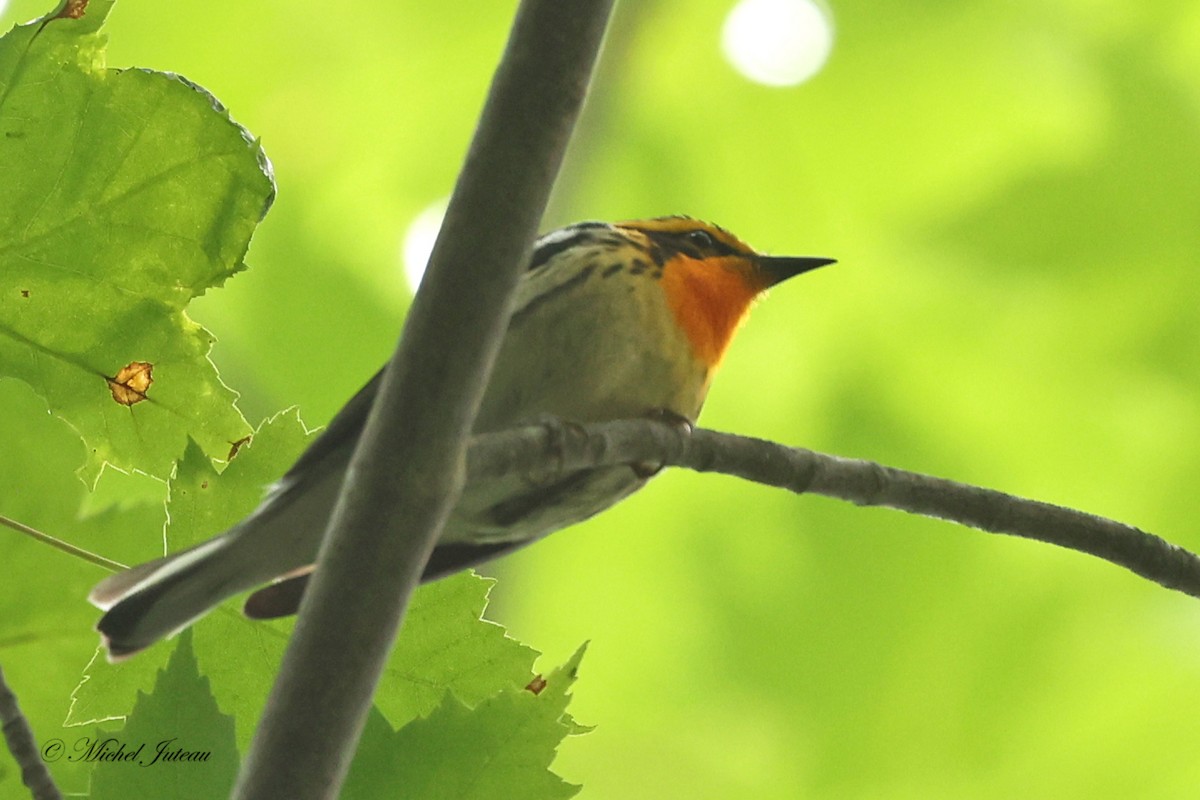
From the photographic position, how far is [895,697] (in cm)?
328

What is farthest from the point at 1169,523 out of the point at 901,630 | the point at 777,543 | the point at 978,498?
the point at 978,498

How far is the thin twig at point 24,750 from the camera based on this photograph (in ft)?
3.04

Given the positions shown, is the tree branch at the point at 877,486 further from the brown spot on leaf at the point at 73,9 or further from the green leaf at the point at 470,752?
the brown spot on leaf at the point at 73,9

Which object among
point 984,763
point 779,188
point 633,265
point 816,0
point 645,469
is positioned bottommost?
point 984,763

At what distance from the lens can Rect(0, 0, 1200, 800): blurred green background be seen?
318 cm

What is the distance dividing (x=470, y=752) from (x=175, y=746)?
0.21 meters

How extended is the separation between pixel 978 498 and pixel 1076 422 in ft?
7.50

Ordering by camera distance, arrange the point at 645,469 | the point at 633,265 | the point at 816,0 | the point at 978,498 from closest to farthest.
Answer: the point at 978,498
the point at 645,469
the point at 633,265
the point at 816,0

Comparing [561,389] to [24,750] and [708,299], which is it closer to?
[708,299]

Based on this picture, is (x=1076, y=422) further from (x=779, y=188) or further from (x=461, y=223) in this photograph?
(x=461, y=223)

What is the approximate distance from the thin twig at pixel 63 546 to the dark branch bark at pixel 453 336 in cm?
46

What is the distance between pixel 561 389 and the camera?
1677 mm

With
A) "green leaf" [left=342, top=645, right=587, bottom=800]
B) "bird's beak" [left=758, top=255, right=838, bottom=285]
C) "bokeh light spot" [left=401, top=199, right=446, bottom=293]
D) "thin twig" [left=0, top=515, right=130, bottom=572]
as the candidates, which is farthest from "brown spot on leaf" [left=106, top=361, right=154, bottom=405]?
"bokeh light spot" [left=401, top=199, right=446, bottom=293]

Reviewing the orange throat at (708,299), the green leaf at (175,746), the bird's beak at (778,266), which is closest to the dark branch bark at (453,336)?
the green leaf at (175,746)
